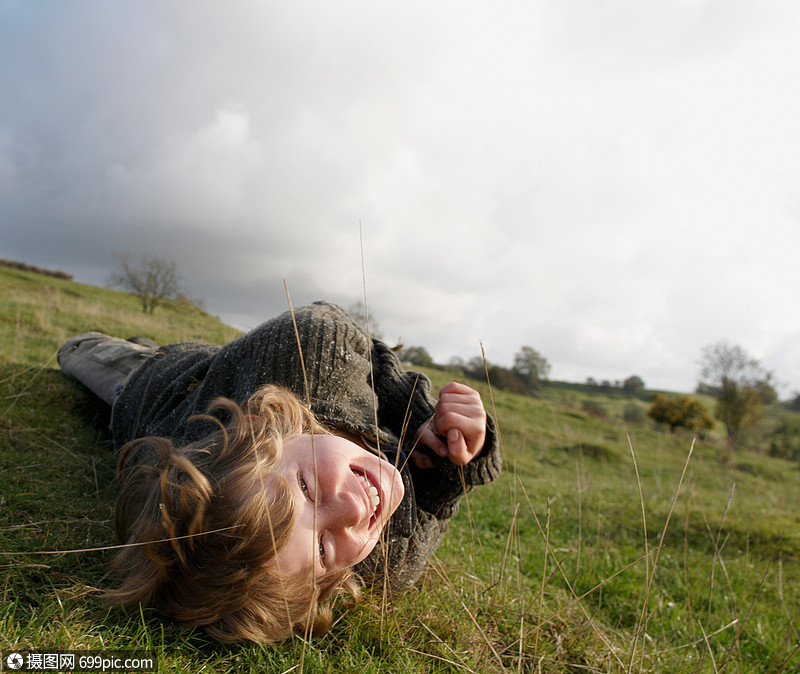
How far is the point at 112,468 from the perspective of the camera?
308 cm

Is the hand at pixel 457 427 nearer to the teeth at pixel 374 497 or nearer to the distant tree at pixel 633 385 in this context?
the teeth at pixel 374 497

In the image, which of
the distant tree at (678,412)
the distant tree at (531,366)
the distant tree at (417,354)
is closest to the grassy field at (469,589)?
the distant tree at (417,354)

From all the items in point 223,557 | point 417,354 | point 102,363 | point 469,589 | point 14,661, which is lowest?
point 469,589

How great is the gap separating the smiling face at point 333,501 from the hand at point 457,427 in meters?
0.50

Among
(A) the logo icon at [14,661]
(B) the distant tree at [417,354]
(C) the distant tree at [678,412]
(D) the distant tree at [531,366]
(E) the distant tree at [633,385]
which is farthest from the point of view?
(E) the distant tree at [633,385]

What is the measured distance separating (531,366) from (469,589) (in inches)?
2955

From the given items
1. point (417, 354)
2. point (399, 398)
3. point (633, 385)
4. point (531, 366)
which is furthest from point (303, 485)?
point (633, 385)

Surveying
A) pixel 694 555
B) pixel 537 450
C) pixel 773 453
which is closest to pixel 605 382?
pixel 773 453

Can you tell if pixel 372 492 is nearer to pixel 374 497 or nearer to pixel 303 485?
pixel 374 497

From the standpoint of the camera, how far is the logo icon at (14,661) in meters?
1.31

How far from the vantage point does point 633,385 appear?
284 ft

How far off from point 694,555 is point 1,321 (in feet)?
35.9

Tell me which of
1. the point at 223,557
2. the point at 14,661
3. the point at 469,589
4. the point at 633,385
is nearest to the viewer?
the point at 14,661

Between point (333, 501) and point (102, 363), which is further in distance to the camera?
point (102, 363)
